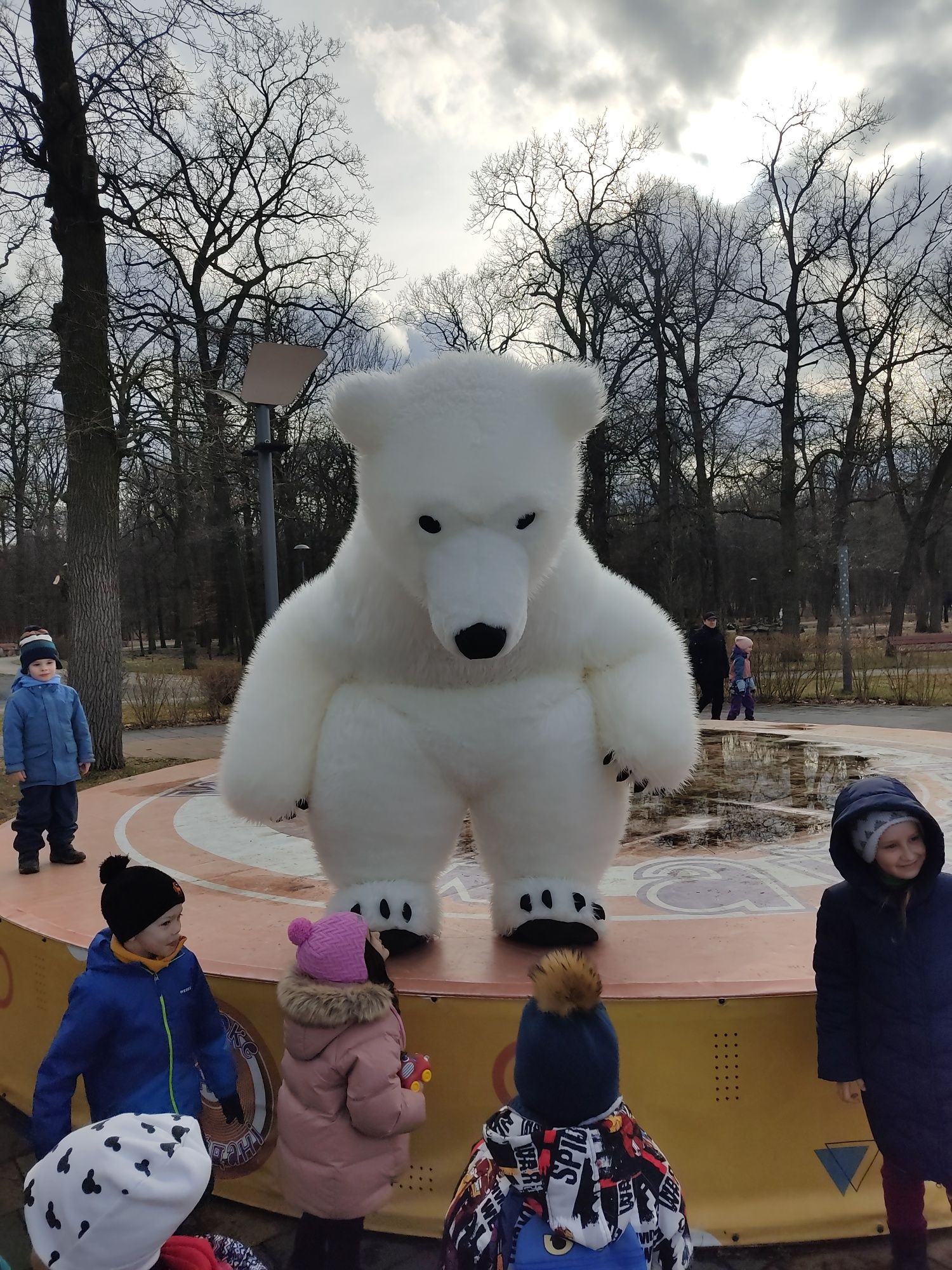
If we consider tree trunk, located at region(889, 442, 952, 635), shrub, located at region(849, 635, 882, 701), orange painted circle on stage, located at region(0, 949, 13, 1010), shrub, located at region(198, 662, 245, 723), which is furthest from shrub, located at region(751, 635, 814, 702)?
orange painted circle on stage, located at region(0, 949, 13, 1010)

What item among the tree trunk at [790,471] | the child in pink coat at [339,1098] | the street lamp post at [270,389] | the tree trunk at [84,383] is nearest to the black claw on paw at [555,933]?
the child in pink coat at [339,1098]

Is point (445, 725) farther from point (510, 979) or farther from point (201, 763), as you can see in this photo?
point (201, 763)

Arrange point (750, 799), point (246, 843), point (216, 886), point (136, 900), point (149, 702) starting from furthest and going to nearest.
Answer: point (149, 702), point (750, 799), point (246, 843), point (216, 886), point (136, 900)

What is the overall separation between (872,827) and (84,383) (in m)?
8.34

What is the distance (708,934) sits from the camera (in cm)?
260

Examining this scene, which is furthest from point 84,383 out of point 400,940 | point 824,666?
point 824,666

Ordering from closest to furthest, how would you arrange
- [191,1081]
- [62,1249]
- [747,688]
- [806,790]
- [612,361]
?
[62,1249], [191,1081], [806,790], [747,688], [612,361]

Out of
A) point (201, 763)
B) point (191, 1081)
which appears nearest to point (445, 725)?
point (191, 1081)

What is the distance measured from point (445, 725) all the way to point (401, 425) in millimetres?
769

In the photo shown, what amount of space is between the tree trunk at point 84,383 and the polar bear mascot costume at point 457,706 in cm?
A: 655

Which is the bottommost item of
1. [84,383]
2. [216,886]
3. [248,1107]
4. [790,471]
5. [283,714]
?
[248,1107]

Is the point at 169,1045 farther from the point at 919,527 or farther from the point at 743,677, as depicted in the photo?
the point at 919,527

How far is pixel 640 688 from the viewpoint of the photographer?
2264 millimetres

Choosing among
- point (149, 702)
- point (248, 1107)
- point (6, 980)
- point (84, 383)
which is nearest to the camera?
point (248, 1107)
